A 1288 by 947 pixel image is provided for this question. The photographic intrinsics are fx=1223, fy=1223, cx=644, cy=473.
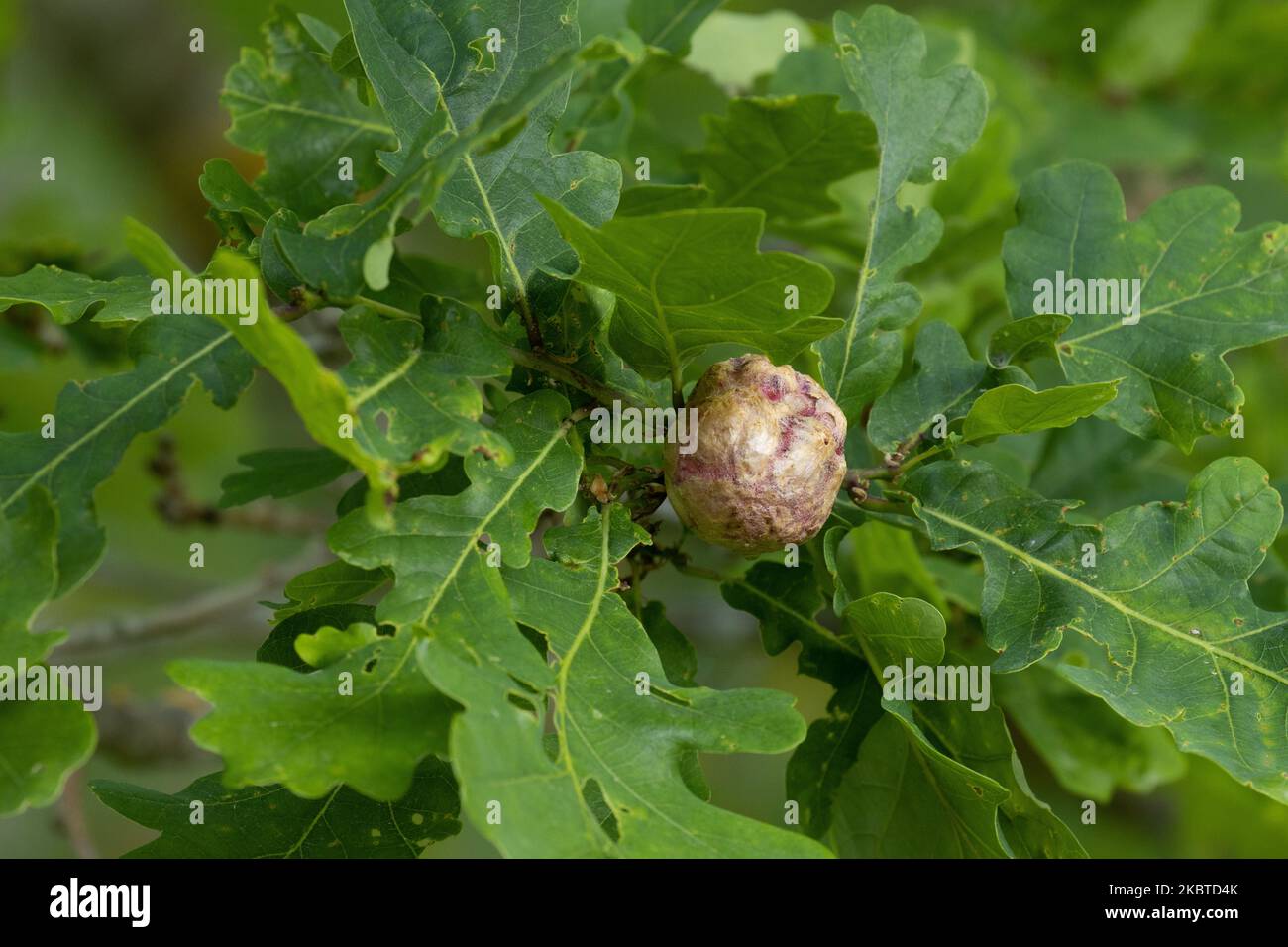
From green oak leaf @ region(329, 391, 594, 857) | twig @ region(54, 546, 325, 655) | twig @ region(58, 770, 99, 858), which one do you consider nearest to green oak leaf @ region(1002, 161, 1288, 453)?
green oak leaf @ region(329, 391, 594, 857)

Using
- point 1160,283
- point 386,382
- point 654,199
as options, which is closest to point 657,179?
point 654,199

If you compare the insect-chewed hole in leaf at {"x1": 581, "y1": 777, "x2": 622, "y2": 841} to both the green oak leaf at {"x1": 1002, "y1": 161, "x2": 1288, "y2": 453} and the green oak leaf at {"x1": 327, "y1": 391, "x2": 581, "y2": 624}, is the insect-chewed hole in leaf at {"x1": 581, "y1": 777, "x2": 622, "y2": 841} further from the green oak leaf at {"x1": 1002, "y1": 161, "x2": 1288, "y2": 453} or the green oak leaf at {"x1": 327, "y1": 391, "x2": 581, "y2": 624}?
the green oak leaf at {"x1": 1002, "y1": 161, "x2": 1288, "y2": 453}

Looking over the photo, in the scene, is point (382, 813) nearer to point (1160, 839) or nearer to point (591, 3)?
point (591, 3)

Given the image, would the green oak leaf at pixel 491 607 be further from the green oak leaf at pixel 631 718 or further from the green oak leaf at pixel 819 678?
the green oak leaf at pixel 819 678

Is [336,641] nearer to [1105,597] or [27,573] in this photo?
[27,573]

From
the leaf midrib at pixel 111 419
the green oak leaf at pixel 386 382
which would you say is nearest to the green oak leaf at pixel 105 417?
the leaf midrib at pixel 111 419

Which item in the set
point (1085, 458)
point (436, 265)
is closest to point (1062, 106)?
point (1085, 458)
